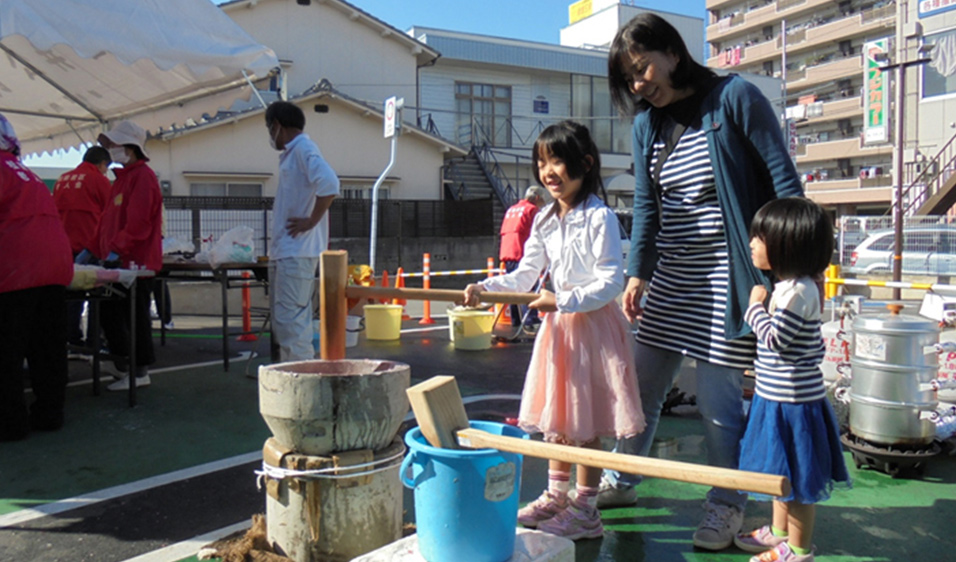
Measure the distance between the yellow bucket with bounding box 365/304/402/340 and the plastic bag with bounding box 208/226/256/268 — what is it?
2338 mm

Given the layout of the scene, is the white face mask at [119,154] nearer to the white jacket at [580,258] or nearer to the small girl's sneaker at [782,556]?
the white jacket at [580,258]

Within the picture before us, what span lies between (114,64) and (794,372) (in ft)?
23.0

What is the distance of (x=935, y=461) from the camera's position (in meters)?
3.72

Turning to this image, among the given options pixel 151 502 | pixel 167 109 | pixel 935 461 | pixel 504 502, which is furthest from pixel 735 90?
pixel 167 109

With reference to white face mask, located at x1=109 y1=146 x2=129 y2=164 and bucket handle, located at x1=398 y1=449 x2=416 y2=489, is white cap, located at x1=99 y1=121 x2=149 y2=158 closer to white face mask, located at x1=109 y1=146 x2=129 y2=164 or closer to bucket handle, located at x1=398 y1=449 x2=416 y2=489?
white face mask, located at x1=109 y1=146 x2=129 y2=164

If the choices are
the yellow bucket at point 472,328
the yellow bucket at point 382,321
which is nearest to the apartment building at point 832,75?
the yellow bucket at point 472,328

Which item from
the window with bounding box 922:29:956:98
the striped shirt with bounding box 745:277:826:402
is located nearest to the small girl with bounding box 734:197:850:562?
the striped shirt with bounding box 745:277:826:402

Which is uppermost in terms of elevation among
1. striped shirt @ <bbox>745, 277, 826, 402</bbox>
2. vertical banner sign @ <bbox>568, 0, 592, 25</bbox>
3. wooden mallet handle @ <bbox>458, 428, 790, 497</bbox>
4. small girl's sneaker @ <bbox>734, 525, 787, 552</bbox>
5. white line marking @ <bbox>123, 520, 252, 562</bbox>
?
vertical banner sign @ <bbox>568, 0, 592, 25</bbox>

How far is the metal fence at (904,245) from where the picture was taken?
50.5 feet

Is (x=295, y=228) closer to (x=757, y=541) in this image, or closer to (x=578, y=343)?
(x=578, y=343)

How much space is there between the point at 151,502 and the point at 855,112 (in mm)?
45194

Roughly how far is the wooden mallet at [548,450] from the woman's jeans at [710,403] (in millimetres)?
845

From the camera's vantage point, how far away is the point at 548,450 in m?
2.02

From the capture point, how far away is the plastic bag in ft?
18.8
